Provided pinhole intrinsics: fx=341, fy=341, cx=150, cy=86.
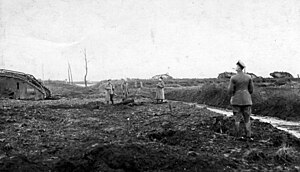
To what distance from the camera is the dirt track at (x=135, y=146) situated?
7.85 m

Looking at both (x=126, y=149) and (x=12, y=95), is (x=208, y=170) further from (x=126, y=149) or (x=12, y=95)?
(x=12, y=95)

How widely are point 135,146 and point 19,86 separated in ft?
99.0

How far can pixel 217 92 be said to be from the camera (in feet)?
106

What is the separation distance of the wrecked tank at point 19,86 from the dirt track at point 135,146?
1948cm

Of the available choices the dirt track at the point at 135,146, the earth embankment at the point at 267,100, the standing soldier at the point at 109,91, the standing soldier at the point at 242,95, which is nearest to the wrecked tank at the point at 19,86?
the standing soldier at the point at 109,91

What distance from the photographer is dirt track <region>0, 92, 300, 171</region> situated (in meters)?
7.85

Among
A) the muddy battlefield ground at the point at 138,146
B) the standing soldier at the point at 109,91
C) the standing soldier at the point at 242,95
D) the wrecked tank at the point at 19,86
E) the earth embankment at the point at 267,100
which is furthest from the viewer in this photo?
the wrecked tank at the point at 19,86

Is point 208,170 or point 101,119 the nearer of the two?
point 208,170

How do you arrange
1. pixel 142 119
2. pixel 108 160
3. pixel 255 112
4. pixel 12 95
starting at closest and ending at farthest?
1. pixel 108 160
2. pixel 142 119
3. pixel 255 112
4. pixel 12 95

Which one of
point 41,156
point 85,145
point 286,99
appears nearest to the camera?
point 41,156

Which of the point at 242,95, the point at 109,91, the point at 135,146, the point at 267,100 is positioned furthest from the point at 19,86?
the point at 135,146

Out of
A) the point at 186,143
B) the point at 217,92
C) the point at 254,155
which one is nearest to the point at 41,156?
the point at 186,143

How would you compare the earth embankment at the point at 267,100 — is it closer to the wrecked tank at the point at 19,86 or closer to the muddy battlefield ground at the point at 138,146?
the muddy battlefield ground at the point at 138,146

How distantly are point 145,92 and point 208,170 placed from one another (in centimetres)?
A: 3650
